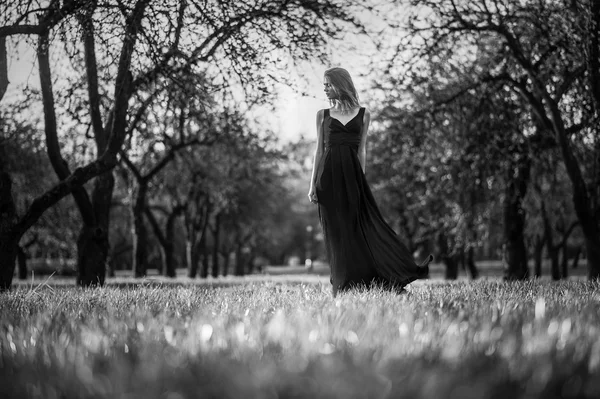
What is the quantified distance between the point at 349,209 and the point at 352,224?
0.18 m

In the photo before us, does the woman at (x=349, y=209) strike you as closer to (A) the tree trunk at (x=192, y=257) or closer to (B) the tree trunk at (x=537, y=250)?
(A) the tree trunk at (x=192, y=257)

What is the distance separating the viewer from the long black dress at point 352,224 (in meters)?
6.86

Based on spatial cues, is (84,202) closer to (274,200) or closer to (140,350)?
(140,350)

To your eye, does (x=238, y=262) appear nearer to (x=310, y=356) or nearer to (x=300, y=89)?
(x=300, y=89)

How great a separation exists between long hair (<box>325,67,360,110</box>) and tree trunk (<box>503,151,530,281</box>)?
32.8ft

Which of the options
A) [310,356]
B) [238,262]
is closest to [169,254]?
[238,262]

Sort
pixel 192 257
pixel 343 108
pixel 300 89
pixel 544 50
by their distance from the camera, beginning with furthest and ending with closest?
pixel 192 257
pixel 544 50
pixel 300 89
pixel 343 108

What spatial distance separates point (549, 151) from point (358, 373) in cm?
1500

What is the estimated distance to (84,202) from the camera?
1288 cm

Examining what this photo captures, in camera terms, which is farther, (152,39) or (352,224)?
(152,39)

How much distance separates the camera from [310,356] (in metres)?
2.58

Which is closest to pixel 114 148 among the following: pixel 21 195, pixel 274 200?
pixel 21 195

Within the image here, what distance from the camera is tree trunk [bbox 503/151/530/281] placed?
633 inches

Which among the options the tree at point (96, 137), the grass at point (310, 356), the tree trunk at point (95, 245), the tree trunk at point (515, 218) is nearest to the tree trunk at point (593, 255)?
the tree trunk at point (515, 218)
